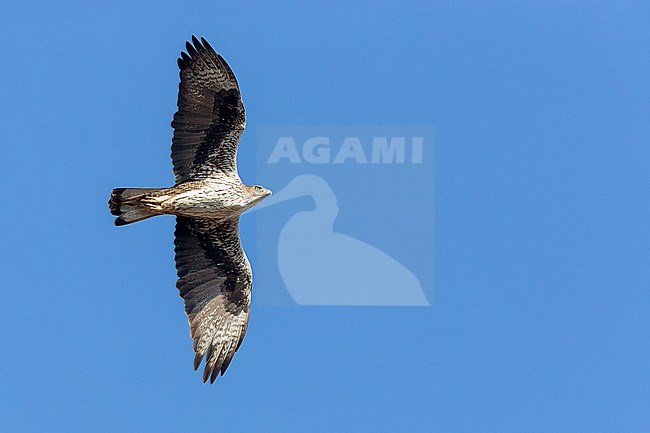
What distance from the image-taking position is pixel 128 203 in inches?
570

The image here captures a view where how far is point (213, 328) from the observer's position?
15.3 meters

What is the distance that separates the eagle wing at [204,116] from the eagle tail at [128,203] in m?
0.49

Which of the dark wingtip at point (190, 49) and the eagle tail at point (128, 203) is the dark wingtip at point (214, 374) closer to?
the eagle tail at point (128, 203)

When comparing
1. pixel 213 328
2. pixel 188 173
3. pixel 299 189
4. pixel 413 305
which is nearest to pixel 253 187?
pixel 188 173

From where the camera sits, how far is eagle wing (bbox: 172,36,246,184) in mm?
14562

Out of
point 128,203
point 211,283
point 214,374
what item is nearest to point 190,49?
point 128,203

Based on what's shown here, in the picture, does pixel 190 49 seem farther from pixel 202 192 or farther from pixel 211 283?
pixel 211 283

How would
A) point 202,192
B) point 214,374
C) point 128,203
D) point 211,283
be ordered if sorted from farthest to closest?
point 211,283
point 214,374
point 202,192
point 128,203

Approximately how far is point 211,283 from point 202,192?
1328 mm

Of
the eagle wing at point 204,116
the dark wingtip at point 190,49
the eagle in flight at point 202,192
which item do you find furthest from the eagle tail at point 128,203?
the dark wingtip at point 190,49

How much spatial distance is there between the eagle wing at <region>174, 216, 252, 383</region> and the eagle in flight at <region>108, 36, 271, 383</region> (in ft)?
0.04

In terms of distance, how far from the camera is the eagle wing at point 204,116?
14562mm

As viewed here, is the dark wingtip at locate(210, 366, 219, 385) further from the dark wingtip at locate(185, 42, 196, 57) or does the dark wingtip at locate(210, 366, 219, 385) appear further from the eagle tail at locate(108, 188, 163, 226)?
the dark wingtip at locate(185, 42, 196, 57)

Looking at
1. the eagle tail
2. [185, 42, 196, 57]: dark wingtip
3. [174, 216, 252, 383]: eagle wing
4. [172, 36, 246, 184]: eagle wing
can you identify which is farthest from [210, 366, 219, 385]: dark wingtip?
[185, 42, 196, 57]: dark wingtip
